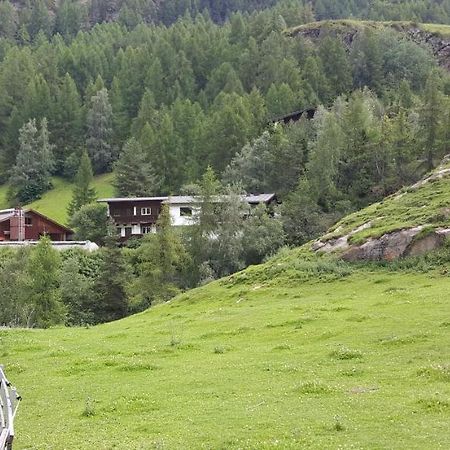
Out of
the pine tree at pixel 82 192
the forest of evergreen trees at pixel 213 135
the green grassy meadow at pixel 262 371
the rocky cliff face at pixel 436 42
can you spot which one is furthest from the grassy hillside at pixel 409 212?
the rocky cliff face at pixel 436 42

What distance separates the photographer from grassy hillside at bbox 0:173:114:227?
141000mm

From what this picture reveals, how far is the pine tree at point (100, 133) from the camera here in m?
162

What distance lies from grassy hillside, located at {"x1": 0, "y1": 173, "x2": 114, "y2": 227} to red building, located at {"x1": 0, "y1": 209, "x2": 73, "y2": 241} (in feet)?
41.5

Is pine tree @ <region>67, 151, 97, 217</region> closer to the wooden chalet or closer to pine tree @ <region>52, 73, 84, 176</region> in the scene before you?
the wooden chalet

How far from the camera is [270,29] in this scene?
191375 mm

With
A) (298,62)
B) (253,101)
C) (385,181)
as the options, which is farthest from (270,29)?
(385,181)

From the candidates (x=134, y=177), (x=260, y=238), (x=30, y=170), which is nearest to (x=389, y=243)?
(x=260, y=238)

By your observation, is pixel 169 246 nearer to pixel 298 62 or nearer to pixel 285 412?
pixel 285 412

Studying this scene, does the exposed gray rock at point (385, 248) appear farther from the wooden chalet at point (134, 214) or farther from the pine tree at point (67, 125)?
the pine tree at point (67, 125)

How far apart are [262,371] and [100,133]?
142 meters

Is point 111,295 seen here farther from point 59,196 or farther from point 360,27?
point 360,27

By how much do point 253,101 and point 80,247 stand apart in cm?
6217

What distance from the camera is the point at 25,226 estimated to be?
394ft

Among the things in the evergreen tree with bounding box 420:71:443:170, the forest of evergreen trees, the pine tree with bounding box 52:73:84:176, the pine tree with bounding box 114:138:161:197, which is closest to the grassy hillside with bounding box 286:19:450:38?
the forest of evergreen trees
